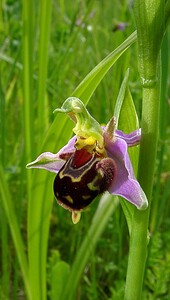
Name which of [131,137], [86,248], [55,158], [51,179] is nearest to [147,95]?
[131,137]

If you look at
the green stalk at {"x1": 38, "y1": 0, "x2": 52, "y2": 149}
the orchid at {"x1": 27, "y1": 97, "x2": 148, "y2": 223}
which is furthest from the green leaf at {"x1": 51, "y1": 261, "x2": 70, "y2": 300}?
the orchid at {"x1": 27, "y1": 97, "x2": 148, "y2": 223}

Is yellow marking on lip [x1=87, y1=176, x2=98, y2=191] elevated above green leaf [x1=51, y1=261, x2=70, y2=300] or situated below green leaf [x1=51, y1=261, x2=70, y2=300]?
above

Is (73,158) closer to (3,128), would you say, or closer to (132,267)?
(132,267)

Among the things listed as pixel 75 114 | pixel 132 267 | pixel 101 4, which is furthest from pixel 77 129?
pixel 101 4

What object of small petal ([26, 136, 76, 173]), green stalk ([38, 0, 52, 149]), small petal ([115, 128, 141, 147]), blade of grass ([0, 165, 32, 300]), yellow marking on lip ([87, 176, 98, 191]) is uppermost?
green stalk ([38, 0, 52, 149])

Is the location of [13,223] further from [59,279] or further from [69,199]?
[69,199]

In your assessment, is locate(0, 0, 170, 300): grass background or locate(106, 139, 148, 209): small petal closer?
locate(106, 139, 148, 209): small petal

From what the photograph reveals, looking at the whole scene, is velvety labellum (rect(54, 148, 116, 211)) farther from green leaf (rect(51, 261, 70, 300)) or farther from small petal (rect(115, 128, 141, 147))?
green leaf (rect(51, 261, 70, 300))
